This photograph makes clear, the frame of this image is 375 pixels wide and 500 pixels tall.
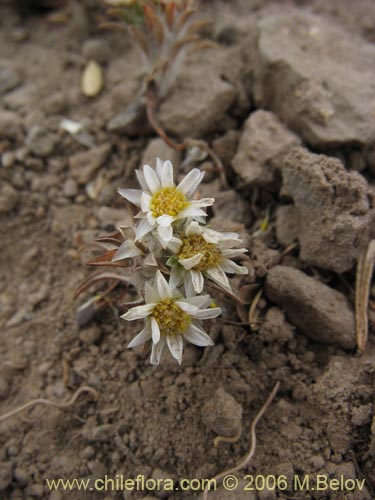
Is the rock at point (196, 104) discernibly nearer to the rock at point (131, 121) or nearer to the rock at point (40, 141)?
the rock at point (131, 121)

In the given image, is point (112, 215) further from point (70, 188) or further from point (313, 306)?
point (313, 306)

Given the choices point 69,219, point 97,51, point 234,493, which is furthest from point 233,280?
point 97,51

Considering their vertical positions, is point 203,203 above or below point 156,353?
above

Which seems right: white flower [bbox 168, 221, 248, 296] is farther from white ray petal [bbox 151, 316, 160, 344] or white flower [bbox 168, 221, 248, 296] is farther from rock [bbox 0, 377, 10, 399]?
rock [bbox 0, 377, 10, 399]

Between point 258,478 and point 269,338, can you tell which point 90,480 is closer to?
point 258,478

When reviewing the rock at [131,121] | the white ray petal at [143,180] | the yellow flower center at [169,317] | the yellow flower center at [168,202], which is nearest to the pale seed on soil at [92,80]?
the rock at [131,121]

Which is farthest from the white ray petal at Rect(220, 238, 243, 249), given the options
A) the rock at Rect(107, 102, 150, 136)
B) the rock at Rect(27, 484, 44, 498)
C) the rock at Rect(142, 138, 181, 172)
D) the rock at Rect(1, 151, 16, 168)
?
the rock at Rect(1, 151, 16, 168)
